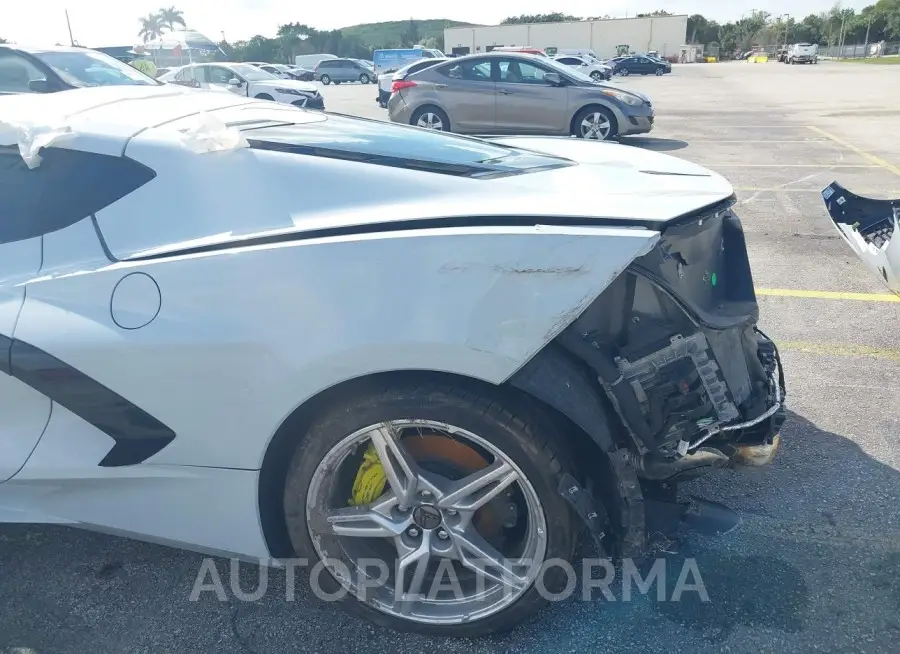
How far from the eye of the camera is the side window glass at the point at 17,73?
8977 millimetres

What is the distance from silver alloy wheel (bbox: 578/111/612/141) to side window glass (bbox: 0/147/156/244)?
417 inches

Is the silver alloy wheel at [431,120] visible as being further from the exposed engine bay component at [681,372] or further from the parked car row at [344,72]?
the parked car row at [344,72]

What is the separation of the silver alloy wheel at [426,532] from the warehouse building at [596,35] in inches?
3453

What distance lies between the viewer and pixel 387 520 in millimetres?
2104

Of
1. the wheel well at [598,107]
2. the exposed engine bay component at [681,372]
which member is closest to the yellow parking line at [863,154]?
the wheel well at [598,107]

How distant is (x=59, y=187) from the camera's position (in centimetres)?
220

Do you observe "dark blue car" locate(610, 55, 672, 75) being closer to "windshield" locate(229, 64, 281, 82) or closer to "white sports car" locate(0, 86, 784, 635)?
→ "windshield" locate(229, 64, 281, 82)

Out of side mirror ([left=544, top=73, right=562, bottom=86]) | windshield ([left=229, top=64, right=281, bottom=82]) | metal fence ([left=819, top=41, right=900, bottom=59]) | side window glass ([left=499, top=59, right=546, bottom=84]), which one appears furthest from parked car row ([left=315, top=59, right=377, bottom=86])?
metal fence ([left=819, top=41, right=900, bottom=59])

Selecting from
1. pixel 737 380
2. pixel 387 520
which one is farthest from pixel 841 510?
pixel 387 520

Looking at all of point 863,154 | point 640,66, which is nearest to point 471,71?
point 863,154

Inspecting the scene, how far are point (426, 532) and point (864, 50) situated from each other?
9498 centimetres

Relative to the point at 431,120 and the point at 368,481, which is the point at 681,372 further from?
the point at 431,120

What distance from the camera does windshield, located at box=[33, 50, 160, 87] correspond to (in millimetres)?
9250

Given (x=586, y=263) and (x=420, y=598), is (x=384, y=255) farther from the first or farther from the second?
(x=420, y=598)
